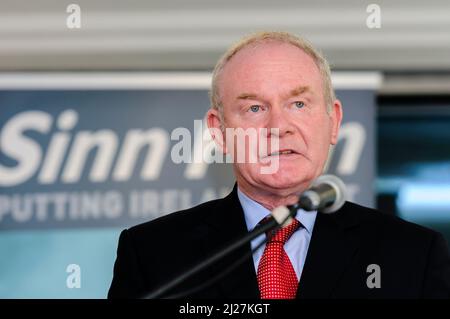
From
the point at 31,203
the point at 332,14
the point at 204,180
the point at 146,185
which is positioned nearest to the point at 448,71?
the point at 332,14

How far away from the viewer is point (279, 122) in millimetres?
1584

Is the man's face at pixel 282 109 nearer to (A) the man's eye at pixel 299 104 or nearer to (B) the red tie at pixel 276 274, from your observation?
(A) the man's eye at pixel 299 104

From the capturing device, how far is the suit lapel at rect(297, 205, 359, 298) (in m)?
1.52

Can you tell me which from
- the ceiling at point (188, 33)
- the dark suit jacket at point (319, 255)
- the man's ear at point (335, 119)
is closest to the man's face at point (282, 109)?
the man's ear at point (335, 119)

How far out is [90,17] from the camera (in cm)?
323

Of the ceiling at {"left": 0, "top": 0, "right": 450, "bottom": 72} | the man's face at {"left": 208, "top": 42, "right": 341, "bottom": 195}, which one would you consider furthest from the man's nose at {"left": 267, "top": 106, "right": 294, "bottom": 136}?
the ceiling at {"left": 0, "top": 0, "right": 450, "bottom": 72}

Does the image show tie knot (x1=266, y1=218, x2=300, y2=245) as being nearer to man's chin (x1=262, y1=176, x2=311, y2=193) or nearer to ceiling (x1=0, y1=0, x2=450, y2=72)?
man's chin (x1=262, y1=176, x2=311, y2=193)

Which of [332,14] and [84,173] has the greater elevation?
[332,14]

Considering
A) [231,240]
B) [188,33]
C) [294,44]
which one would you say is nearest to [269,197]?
[231,240]

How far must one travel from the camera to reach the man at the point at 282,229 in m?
1.54

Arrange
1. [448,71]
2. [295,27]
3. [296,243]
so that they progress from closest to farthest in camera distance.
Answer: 1. [296,243]
2. [295,27]
3. [448,71]

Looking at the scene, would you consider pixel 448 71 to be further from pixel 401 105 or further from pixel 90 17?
pixel 90 17

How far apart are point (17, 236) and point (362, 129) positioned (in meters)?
1.34

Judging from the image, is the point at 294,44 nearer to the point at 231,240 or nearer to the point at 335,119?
the point at 335,119
